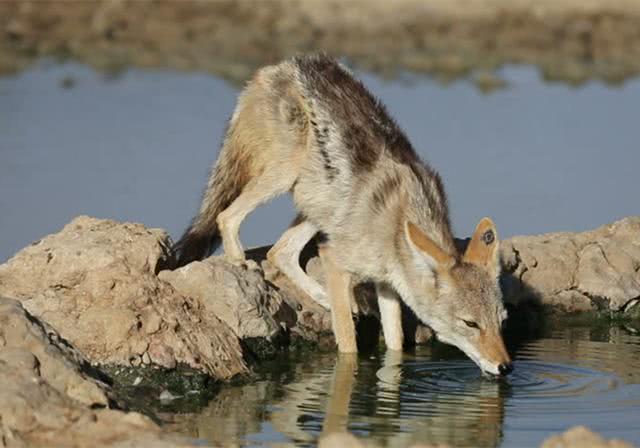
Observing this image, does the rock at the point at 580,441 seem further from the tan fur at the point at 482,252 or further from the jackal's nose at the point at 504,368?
the tan fur at the point at 482,252

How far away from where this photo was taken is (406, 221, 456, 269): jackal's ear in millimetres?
10219

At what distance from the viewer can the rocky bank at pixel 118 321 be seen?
771cm

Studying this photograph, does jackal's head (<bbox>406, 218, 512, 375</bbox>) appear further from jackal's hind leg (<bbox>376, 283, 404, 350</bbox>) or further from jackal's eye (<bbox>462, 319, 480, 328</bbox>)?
jackal's hind leg (<bbox>376, 283, 404, 350</bbox>)

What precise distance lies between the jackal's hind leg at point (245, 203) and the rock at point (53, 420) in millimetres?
3939

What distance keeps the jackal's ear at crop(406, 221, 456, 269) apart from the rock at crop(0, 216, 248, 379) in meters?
1.33

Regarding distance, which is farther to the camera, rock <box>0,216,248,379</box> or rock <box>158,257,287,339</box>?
rock <box>158,257,287,339</box>

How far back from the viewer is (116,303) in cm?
980

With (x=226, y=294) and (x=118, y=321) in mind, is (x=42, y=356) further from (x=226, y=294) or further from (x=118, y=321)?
(x=226, y=294)

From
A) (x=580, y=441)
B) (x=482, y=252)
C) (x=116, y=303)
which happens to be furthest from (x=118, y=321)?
(x=580, y=441)

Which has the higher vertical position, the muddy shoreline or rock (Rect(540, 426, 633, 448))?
the muddy shoreline

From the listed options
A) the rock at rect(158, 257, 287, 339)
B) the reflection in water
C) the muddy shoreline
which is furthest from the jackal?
the muddy shoreline

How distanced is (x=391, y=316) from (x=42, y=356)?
12.1ft

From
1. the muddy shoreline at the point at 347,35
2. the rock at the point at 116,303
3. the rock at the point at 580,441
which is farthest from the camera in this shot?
the muddy shoreline at the point at 347,35

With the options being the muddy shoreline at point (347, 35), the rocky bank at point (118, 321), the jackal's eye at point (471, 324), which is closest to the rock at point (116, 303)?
the rocky bank at point (118, 321)
